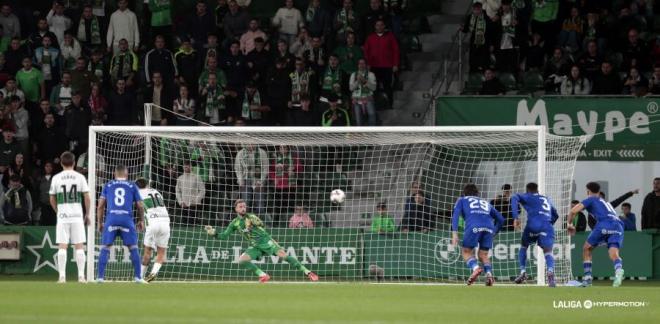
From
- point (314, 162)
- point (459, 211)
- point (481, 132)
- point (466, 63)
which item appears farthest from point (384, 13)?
point (459, 211)

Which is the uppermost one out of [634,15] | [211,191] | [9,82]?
[634,15]

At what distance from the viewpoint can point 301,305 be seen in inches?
586

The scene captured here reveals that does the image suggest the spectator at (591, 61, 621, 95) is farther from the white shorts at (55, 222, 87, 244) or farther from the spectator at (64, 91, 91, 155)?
the white shorts at (55, 222, 87, 244)

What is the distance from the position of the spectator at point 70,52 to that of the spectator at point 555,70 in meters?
10.8

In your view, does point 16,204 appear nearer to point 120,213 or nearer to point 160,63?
point 160,63

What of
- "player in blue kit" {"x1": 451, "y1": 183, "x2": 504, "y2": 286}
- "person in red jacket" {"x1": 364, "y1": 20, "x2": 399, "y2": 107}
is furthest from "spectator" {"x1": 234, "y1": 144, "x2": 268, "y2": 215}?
"player in blue kit" {"x1": 451, "y1": 183, "x2": 504, "y2": 286}

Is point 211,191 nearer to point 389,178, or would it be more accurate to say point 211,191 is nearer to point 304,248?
point 304,248

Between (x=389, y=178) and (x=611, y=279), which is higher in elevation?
(x=389, y=178)

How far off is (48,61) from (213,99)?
427cm

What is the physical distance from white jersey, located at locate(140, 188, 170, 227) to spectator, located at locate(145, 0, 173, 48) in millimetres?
8812

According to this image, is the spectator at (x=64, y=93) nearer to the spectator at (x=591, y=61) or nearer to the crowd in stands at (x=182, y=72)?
the crowd in stands at (x=182, y=72)

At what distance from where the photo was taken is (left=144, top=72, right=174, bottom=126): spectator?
28.7 metres

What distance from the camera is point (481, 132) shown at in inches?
956

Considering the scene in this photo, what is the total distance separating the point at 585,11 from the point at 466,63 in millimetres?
2997
